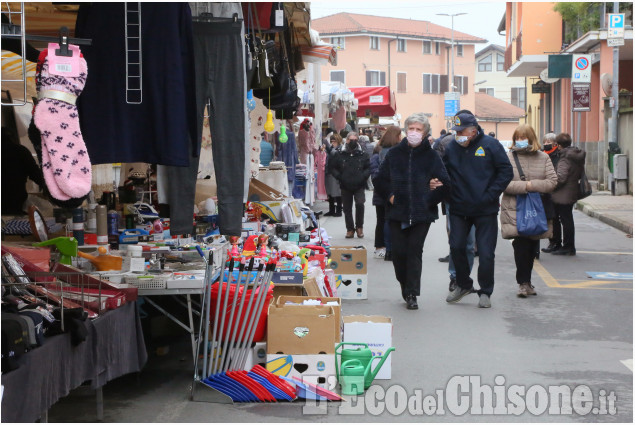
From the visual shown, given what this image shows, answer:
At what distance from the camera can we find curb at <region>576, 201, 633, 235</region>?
17.5 metres

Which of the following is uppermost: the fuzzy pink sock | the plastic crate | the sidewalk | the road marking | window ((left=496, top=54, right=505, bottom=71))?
window ((left=496, top=54, right=505, bottom=71))

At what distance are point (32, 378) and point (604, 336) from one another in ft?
18.2

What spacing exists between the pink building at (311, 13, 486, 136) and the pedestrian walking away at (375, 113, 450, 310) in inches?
2288

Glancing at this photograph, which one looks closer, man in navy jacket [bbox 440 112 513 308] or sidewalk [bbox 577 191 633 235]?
man in navy jacket [bbox 440 112 513 308]

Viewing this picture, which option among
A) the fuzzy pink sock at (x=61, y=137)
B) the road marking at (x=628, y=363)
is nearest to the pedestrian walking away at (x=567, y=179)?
the road marking at (x=628, y=363)

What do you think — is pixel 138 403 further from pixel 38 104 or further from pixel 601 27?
pixel 601 27

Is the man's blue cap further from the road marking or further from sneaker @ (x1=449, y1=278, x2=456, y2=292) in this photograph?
the road marking

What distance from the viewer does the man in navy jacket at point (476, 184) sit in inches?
369

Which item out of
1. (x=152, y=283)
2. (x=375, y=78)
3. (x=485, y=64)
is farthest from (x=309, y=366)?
(x=485, y=64)

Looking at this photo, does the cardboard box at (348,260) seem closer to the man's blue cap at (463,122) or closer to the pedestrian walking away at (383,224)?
the man's blue cap at (463,122)

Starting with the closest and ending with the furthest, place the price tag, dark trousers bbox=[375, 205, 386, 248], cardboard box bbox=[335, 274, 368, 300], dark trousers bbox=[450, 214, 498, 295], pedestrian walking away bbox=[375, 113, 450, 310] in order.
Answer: the price tag < pedestrian walking away bbox=[375, 113, 450, 310] < dark trousers bbox=[450, 214, 498, 295] < cardboard box bbox=[335, 274, 368, 300] < dark trousers bbox=[375, 205, 386, 248]

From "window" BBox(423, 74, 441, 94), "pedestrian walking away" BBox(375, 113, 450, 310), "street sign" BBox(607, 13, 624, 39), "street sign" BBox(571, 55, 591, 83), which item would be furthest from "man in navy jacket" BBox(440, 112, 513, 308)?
"window" BBox(423, 74, 441, 94)

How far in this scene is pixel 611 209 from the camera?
2147 centimetres

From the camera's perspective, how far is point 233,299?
6.45 metres
